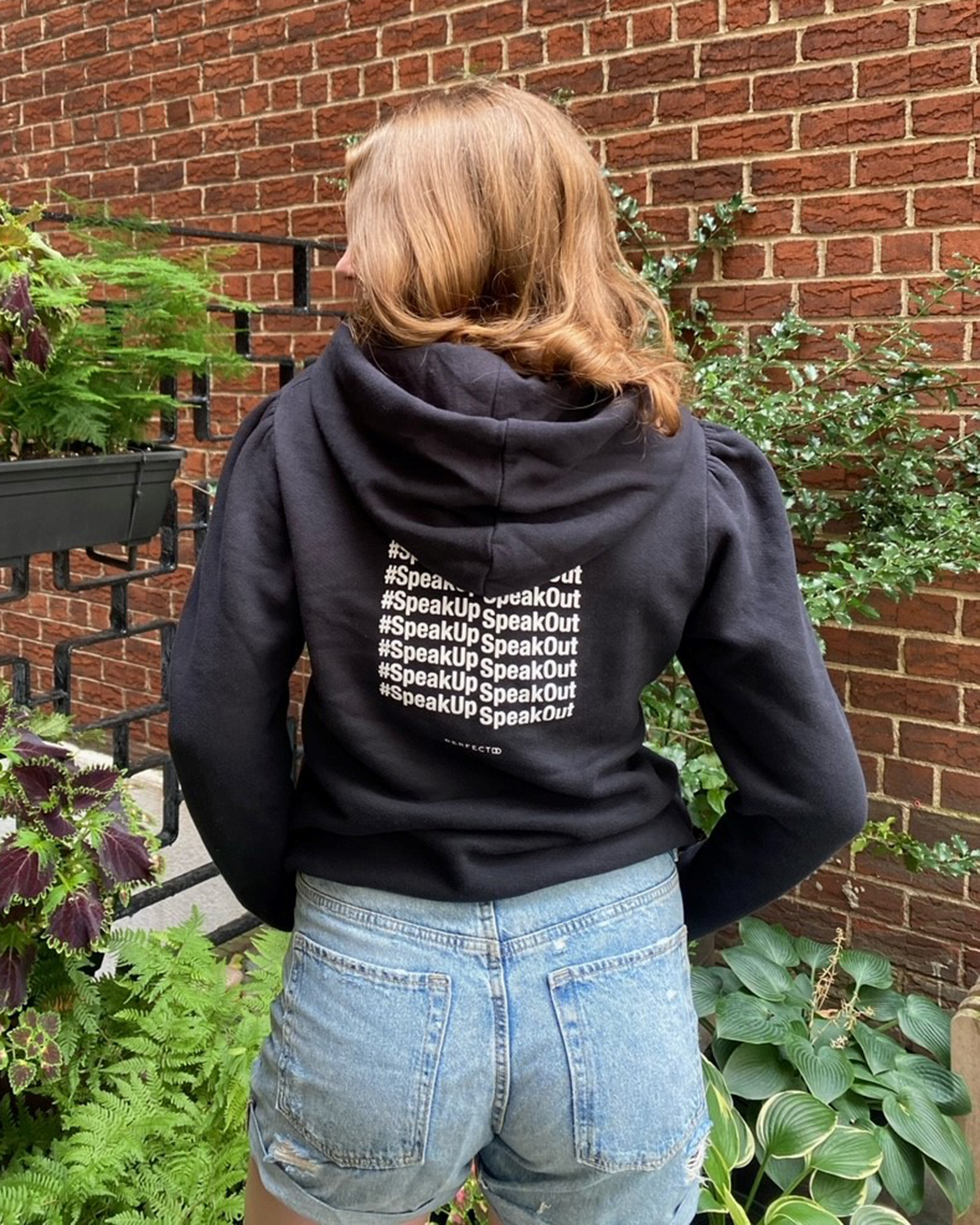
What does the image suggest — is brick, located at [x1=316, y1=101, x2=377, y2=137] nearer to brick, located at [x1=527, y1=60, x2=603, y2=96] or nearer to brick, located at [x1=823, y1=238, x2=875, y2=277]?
brick, located at [x1=527, y1=60, x2=603, y2=96]

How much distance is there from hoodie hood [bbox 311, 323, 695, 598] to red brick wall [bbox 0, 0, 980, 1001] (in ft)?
6.53

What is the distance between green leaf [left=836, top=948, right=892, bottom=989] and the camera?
2.66 meters

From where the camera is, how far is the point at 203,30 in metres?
4.18

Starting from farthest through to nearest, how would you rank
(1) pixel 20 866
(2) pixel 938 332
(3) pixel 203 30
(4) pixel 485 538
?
(3) pixel 203 30 → (2) pixel 938 332 → (1) pixel 20 866 → (4) pixel 485 538

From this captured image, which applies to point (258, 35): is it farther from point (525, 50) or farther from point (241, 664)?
point (241, 664)

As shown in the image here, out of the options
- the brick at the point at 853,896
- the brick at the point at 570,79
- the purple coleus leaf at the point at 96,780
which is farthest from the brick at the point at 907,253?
the purple coleus leaf at the point at 96,780

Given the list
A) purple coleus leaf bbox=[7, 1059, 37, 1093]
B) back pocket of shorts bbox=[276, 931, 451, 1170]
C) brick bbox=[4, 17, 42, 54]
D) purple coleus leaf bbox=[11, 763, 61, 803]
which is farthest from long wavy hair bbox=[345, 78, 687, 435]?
brick bbox=[4, 17, 42, 54]

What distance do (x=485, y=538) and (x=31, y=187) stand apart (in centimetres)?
470

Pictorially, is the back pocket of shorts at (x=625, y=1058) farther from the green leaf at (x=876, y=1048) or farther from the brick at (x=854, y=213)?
the brick at (x=854, y=213)

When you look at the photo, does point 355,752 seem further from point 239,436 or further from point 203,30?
point 203,30

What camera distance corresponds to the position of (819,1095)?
7.46ft

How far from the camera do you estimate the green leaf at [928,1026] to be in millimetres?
2494

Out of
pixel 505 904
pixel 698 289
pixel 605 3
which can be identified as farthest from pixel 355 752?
pixel 605 3

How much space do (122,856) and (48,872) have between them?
123 mm
